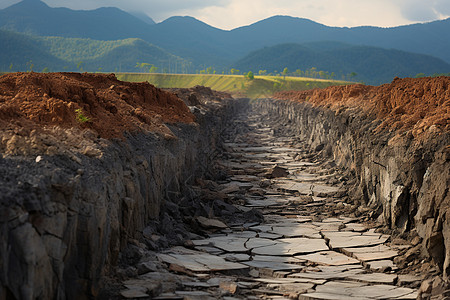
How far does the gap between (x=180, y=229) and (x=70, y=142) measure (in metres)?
3.00

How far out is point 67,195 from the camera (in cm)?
529

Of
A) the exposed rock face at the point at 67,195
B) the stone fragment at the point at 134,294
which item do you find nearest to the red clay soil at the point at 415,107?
the exposed rock face at the point at 67,195

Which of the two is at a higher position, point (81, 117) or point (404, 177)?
point (81, 117)

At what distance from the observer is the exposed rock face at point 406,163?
770 cm

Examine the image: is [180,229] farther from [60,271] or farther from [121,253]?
[60,271]

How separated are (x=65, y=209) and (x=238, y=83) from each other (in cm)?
12502

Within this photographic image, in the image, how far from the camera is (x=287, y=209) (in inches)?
488

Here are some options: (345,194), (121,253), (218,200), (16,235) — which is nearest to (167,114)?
(218,200)

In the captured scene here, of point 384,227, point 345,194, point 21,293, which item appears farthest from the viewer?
point 345,194

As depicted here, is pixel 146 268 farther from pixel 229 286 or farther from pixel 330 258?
pixel 330 258

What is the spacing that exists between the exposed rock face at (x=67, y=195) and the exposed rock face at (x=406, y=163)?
176 inches

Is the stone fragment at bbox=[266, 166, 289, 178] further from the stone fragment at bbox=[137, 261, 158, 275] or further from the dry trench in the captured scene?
the stone fragment at bbox=[137, 261, 158, 275]

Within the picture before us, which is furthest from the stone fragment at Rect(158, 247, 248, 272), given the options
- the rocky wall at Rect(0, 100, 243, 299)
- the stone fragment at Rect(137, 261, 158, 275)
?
the rocky wall at Rect(0, 100, 243, 299)

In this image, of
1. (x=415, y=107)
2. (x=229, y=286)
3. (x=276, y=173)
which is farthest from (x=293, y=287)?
(x=276, y=173)
